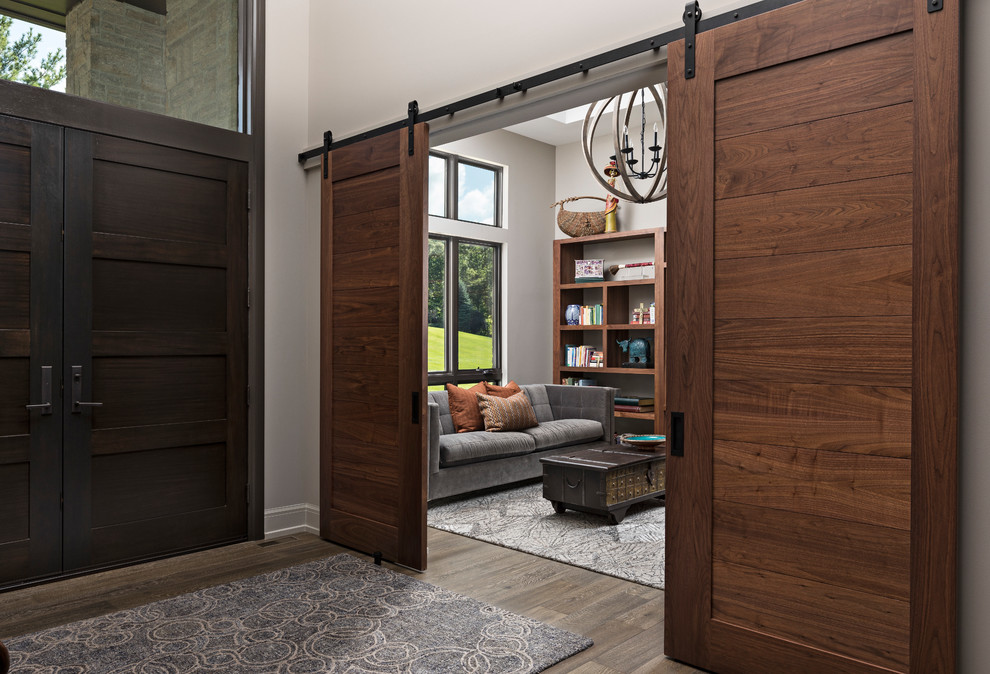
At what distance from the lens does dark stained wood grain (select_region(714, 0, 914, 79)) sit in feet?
6.76

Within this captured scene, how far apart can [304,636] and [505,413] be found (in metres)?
3.15

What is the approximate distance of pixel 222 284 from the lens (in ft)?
12.9

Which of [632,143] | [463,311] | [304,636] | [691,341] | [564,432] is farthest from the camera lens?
[632,143]

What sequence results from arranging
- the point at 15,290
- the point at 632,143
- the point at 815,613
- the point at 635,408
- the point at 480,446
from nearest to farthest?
the point at 815,613
the point at 15,290
the point at 480,446
the point at 635,408
the point at 632,143

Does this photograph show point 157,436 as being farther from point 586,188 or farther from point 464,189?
point 586,188

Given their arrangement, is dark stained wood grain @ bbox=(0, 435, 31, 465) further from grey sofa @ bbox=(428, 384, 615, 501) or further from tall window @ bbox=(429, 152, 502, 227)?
tall window @ bbox=(429, 152, 502, 227)

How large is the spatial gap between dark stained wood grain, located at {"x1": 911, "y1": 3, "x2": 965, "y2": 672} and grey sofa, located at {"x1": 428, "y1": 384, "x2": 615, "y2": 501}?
10.7ft

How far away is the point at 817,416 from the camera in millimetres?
2195

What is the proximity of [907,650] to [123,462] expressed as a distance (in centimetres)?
345

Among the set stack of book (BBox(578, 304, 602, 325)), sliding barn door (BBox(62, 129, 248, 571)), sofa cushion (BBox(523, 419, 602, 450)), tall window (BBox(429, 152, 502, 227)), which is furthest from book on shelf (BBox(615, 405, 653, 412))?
sliding barn door (BBox(62, 129, 248, 571))

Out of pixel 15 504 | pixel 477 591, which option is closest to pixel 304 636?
pixel 477 591

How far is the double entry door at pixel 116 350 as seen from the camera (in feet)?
10.8

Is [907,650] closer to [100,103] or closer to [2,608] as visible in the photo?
[2,608]

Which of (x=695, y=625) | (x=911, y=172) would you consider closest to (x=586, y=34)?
(x=911, y=172)
